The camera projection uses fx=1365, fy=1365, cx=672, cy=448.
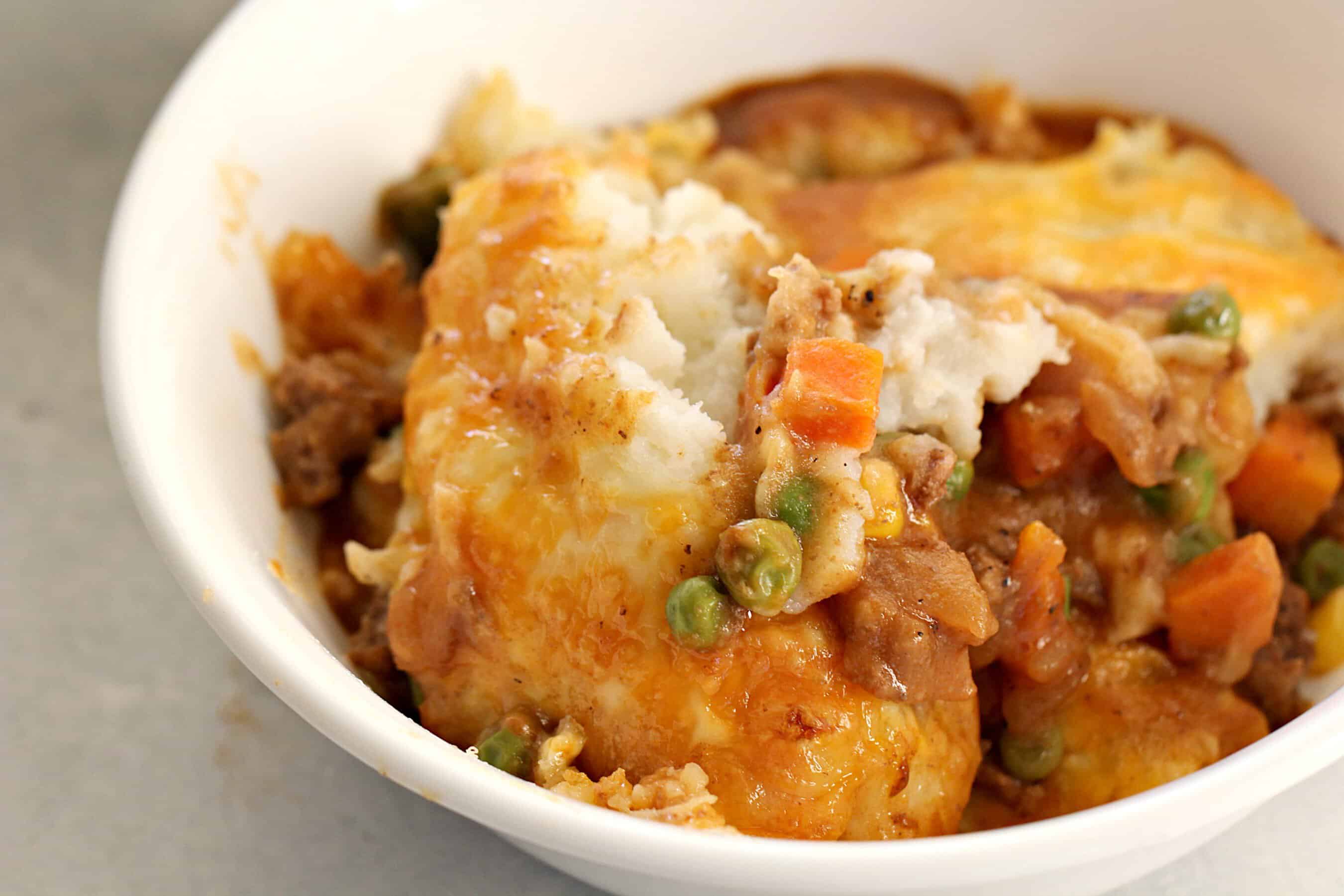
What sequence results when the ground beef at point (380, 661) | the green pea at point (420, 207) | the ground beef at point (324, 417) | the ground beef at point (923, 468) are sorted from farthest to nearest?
the green pea at point (420, 207) → the ground beef at point (324, 417) → the ground beef at point (380, 661) → the ground beef at point (923, 468)

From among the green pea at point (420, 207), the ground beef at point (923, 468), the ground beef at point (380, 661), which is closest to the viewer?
the ground beef at point (923, 468)

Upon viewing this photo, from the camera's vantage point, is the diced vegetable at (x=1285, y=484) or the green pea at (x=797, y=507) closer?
the green pea at (x=797, y=507)

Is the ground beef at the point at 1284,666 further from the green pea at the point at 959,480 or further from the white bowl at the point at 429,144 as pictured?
the green pea at the point at 959,480

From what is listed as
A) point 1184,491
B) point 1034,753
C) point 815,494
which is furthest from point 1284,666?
point 815,494

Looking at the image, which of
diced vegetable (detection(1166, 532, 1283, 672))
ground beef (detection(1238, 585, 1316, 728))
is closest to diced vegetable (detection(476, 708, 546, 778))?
diced vegetable (detection(1166, 532, 1283, 672))

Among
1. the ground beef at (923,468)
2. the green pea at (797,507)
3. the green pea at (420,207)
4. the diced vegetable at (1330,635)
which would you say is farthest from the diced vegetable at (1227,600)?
the green pea at (420,207)

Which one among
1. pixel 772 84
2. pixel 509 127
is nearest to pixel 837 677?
pixel 509 127

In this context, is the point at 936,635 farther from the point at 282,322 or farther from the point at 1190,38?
the point at 1190,38
